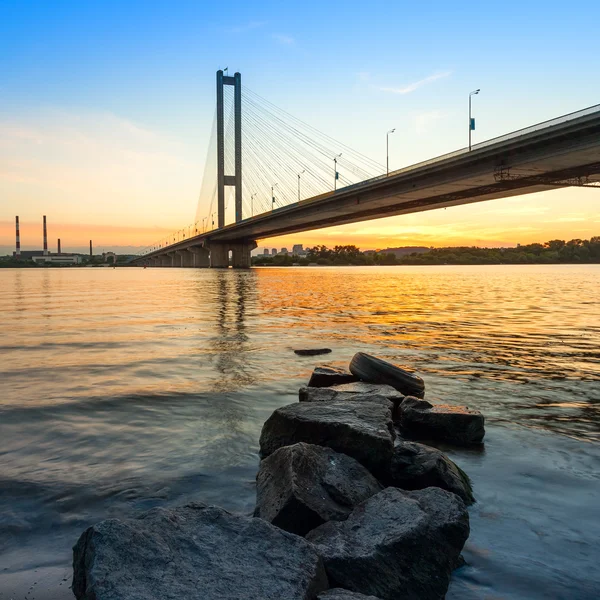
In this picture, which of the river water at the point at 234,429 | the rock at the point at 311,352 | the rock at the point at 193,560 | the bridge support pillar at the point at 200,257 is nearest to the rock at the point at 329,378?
the river water at the point at 234,429

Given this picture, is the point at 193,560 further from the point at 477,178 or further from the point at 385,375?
the point at 477,178

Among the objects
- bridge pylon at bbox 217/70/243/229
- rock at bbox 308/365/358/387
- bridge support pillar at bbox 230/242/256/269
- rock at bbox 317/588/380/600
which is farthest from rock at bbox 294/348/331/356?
bridge support pillar at bbox 230/242/256/269

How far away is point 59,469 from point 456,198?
2105 inches

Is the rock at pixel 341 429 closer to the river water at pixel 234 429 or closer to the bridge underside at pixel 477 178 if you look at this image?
the river water at pixel 234 429

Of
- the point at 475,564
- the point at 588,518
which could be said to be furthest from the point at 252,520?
the point at 588,518

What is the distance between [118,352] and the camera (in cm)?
1255

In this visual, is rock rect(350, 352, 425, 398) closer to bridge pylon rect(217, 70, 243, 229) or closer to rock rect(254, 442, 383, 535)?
rock rect(254, 442, 383, 535)

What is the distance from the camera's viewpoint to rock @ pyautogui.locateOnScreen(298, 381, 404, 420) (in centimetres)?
626

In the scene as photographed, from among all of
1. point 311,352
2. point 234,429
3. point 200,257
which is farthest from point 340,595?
point 200,257

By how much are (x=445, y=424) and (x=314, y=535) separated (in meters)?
3.14

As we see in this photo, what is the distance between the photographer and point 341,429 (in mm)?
4641

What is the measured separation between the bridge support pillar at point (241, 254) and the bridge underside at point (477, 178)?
32.4 metres

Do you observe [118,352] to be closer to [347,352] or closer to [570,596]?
[347,352]

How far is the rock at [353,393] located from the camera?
246 inches
